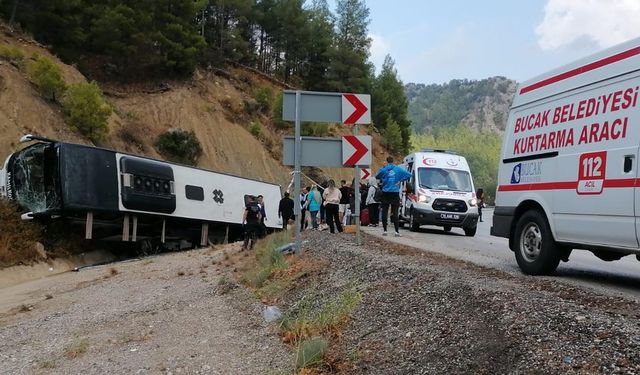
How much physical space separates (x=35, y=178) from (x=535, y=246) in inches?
601

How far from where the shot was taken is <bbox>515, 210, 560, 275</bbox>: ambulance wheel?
7695 mm

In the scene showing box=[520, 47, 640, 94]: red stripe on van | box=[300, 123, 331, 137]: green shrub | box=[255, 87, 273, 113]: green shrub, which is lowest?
box=[520, 47, 640, 94]: red stripe on van

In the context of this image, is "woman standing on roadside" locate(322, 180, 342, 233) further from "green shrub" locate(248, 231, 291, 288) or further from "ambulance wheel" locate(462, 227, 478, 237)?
"ambulance wheel" locate(462, 227, 478, 237)

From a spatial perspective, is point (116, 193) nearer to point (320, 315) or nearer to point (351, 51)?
point (320, 315)

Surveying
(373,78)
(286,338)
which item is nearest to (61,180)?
(286,338)

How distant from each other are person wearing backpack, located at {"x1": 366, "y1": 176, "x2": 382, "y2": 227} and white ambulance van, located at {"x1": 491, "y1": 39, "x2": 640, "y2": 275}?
32.6 ft

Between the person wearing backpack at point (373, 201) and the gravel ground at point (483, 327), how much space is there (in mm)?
11837

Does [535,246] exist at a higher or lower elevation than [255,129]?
lower

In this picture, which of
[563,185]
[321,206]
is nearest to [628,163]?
[563,185]

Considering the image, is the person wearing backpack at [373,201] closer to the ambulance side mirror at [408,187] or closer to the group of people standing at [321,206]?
the ambulance side mirror at [408,187]

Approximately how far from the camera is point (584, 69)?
7.37 metres

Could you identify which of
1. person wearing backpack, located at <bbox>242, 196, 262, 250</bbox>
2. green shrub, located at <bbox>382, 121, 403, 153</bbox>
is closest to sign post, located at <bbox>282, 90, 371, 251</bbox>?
person wearing backpack, located at <bbox>242, 196, 262, 250</bbox>

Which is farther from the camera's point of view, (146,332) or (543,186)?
(543,186)

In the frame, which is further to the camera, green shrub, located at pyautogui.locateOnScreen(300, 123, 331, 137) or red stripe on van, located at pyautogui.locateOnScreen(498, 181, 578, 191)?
green shrub, located at pyautogui.locateOnScreen(300, 123, 331, 137)
